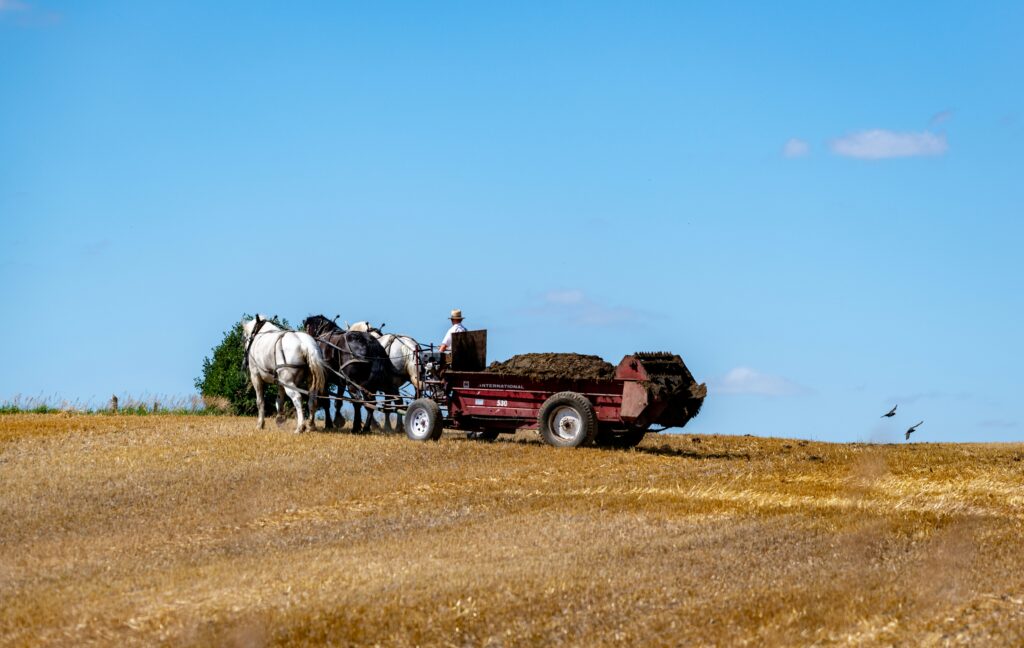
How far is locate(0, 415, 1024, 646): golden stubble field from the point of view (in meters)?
11.7

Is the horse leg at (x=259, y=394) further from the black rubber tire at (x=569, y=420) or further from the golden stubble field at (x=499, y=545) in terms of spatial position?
the black rubber tire at (x=569, y=420)

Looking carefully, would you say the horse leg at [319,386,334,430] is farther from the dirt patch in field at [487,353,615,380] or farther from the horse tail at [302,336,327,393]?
the dirt patch in field at [487,353,615,380]

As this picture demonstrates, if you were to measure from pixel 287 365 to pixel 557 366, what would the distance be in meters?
7.13

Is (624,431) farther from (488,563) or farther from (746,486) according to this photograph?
(488,563)

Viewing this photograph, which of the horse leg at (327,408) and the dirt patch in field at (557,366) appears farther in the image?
the horse leg at (327,408)

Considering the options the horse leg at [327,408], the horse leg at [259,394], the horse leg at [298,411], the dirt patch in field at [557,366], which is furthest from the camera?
the horse leg at [259,394]

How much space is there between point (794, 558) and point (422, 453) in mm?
10917

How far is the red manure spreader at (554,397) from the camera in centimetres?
2417

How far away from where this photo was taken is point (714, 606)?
1211 cm

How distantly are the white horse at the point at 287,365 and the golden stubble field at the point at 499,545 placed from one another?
1.98 metres

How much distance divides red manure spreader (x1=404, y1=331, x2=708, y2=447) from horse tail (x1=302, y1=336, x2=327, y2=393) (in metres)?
3.06

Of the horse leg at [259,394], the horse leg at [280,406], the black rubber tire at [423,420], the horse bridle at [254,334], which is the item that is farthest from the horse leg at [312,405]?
the black rubber tire at [423,420]

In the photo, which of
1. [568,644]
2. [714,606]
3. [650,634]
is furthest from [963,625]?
[568,644]

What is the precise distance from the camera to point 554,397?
80.3 ft
